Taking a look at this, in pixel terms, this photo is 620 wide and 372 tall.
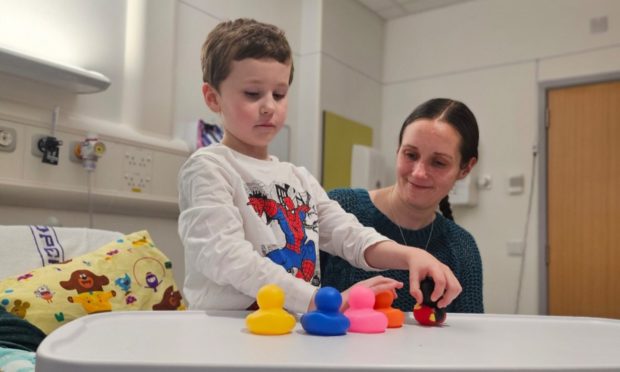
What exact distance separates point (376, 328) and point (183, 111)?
8.42 feet

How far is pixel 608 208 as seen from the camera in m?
3.78

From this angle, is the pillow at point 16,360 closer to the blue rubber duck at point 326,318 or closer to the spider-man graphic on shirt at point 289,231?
the spider-man graphic on shirt at point 289,231

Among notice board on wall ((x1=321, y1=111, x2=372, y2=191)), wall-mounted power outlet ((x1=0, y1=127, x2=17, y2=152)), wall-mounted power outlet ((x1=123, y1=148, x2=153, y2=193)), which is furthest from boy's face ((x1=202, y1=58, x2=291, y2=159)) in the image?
notice board on wall ((x1=321, y1=111, x2=372, y2=191))

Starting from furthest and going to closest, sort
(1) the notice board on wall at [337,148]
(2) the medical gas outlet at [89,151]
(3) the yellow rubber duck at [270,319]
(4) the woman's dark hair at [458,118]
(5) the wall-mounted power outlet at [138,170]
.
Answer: (1) the notice board on wall at [337,148]
(5) the wall-mounted power outlet at [138,170]
(2) the medical gas outlet at [89,151]
(4) the woman's dark hair at [458,118]
(3) the yellow rubber duck at [270,319]

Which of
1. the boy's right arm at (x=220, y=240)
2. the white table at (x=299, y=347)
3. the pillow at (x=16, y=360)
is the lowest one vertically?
the pillow at (x=16, y=360)

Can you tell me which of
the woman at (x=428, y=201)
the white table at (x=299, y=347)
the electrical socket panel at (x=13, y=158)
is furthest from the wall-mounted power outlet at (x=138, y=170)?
the white table at (x=299, y=347)

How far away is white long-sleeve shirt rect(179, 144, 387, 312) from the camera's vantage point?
92 cm

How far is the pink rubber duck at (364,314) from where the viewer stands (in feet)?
2.50

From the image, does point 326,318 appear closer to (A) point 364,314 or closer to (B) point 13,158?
(A) point 364,314

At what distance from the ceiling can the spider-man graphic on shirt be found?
372cm

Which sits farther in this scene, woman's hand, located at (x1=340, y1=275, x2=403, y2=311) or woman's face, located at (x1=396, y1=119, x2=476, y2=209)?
woman's face, located at (x1=396, y1=119, x2=476, y2=209)

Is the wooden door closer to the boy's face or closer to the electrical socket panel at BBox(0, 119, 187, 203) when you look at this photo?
the electrical socket panel at BBox(0, 119, 187, 203)

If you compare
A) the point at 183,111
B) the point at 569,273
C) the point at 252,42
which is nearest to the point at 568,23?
the point at 569,273

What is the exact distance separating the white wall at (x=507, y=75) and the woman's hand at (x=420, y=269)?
322cm
